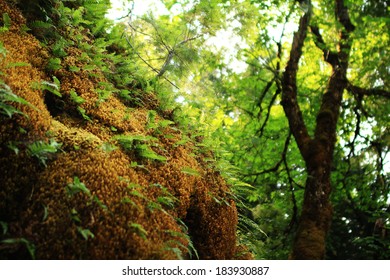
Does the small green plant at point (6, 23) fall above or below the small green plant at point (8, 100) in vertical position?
above

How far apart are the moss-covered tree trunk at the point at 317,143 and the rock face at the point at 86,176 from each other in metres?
1.82

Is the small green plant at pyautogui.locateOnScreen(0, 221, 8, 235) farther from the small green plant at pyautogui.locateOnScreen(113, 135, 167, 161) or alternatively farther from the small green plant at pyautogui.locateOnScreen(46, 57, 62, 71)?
the small green plant at pyautogui.locateOnScreen(46, 57, 62, 71)

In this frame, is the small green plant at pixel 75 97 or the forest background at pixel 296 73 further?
the forest background at pixel 296 73

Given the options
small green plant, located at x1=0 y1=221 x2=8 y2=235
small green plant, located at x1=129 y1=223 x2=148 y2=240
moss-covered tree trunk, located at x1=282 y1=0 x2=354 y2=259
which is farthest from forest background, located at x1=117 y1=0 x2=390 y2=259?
small green plant, located at x1=0 y1=221 x2=8 y2=235

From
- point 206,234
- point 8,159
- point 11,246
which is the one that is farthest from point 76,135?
point 206,234

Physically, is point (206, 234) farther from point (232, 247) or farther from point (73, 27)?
point (73, 27)

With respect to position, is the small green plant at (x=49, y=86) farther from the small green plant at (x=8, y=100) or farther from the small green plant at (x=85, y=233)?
the small green plant at (x=85, y=233)

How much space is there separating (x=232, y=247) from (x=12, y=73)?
380 cm

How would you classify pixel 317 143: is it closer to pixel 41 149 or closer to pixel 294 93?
pixel 294 93

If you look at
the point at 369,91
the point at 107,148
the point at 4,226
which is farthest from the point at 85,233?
the point at 369,91

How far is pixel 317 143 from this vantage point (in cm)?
673

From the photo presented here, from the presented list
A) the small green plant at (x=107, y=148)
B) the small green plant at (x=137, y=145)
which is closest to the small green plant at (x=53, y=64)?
the small green plant at (x=137, y=145)

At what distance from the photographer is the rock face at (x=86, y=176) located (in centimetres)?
→ 251

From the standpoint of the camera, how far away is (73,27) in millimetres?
4969
